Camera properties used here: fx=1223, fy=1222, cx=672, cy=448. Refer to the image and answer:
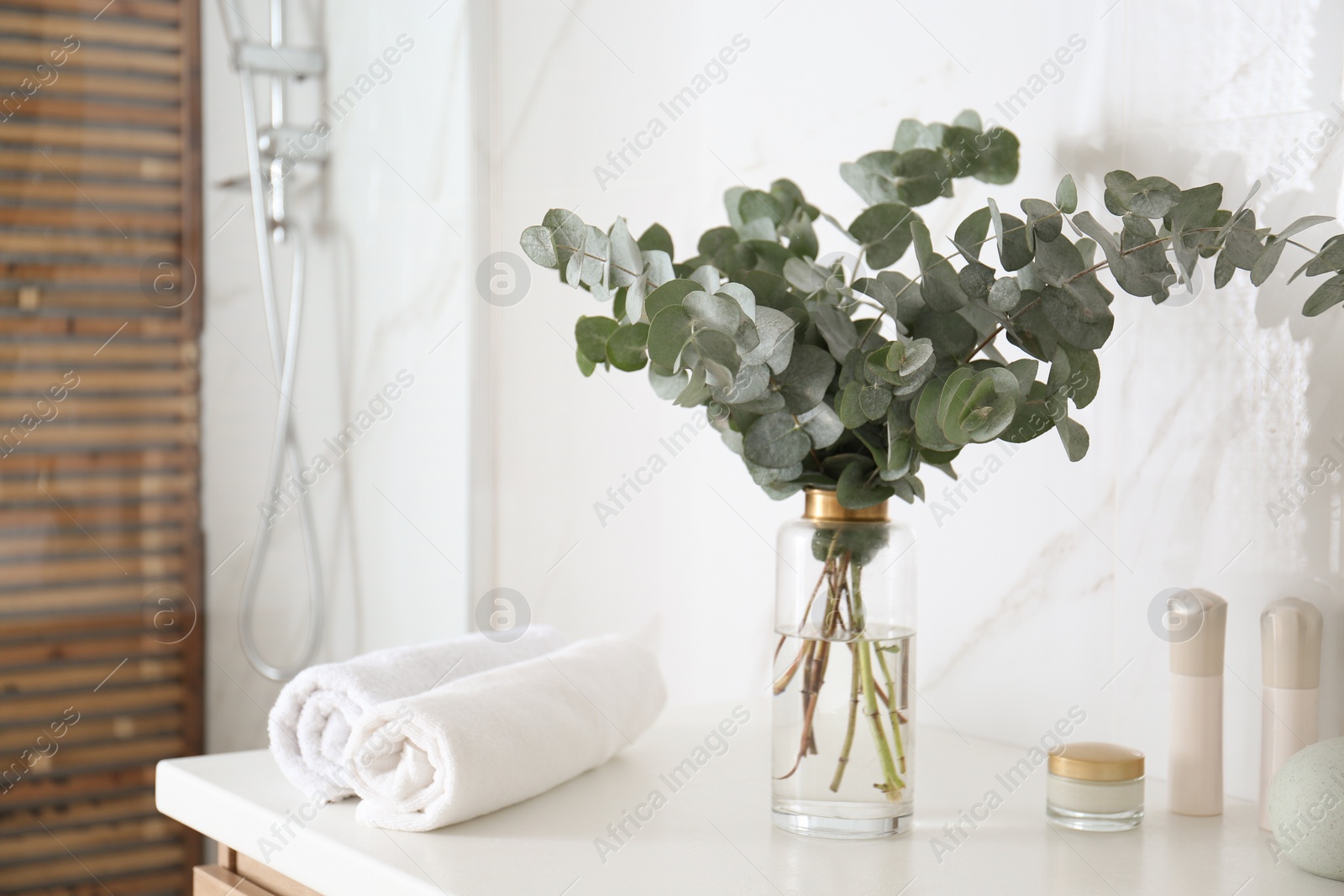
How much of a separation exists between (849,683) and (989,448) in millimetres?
315

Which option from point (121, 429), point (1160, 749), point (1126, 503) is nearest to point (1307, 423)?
point (1126, 503)

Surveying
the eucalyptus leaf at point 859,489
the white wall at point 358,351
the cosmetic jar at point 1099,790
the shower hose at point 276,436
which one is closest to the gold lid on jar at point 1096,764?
the cosmetic jar at point 1099,790

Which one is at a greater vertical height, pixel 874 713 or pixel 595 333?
pixel 595 333

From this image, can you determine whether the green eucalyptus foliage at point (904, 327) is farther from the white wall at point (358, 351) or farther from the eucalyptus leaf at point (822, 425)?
the white wall at point (358, 351)

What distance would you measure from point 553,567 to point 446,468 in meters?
0.21

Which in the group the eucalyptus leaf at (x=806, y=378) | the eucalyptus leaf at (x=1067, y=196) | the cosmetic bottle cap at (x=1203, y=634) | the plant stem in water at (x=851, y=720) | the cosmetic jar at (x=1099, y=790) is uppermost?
the eucalyptus leaf at (x=1067, y=196)

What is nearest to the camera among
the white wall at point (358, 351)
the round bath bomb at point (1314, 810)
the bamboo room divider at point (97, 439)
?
the round bath bomb at point (1314, 810)

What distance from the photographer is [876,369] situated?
2.25 feet

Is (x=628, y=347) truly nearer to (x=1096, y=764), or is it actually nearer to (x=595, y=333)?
(x=595, y=333)

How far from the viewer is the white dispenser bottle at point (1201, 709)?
806 millimetres

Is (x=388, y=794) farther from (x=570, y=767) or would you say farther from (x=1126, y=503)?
(x=1126, y=503)

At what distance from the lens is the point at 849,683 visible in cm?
77

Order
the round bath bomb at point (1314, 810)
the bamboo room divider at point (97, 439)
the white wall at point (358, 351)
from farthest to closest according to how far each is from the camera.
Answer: the white wall at point (358, 351) < the bamboo room divider at point (97, 439) < the round bath bomb at point (1314, 810)

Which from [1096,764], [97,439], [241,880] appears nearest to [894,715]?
[1096,764]
